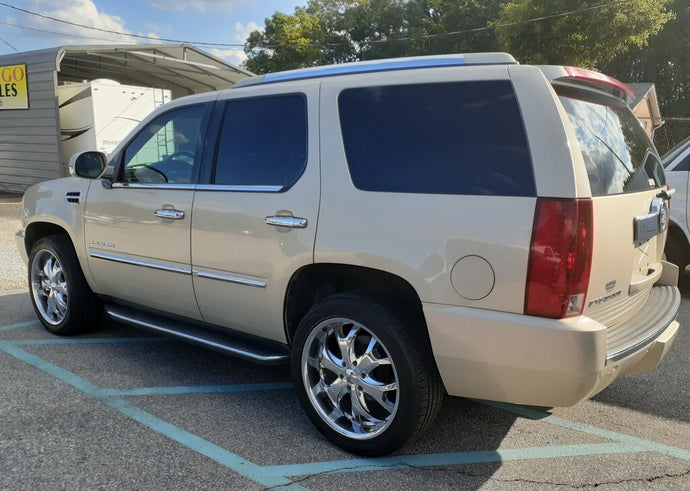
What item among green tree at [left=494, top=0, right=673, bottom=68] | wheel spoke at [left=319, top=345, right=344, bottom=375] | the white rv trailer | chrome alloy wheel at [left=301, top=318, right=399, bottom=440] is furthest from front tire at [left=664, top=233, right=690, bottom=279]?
green tree at [left=494, top=0, right=673, bottom=68]

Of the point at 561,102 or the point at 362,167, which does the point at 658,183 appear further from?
the point at 362,167

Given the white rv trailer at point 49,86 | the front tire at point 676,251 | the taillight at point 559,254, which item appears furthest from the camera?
the white rv trailer at point 49,86

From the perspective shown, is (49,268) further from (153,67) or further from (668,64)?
(668,64)

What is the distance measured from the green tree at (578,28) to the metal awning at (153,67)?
1187 centimetres

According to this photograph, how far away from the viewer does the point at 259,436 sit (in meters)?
3.20

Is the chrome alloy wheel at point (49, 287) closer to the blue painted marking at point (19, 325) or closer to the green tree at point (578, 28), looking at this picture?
the blue painted marking at point (19, 325)

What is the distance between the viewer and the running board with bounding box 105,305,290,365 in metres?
3.35

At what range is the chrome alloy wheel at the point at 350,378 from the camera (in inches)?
115

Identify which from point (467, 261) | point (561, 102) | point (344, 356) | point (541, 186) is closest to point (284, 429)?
point (344, 356)

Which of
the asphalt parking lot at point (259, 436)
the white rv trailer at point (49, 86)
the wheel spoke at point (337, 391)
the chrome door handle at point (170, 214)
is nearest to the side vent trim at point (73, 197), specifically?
the chrome door handle at point (170, 214)

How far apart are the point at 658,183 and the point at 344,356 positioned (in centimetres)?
207

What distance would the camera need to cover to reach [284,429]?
3.29 meters

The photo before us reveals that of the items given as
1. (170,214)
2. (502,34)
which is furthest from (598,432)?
(502,34)

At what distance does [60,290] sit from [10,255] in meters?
4.44
